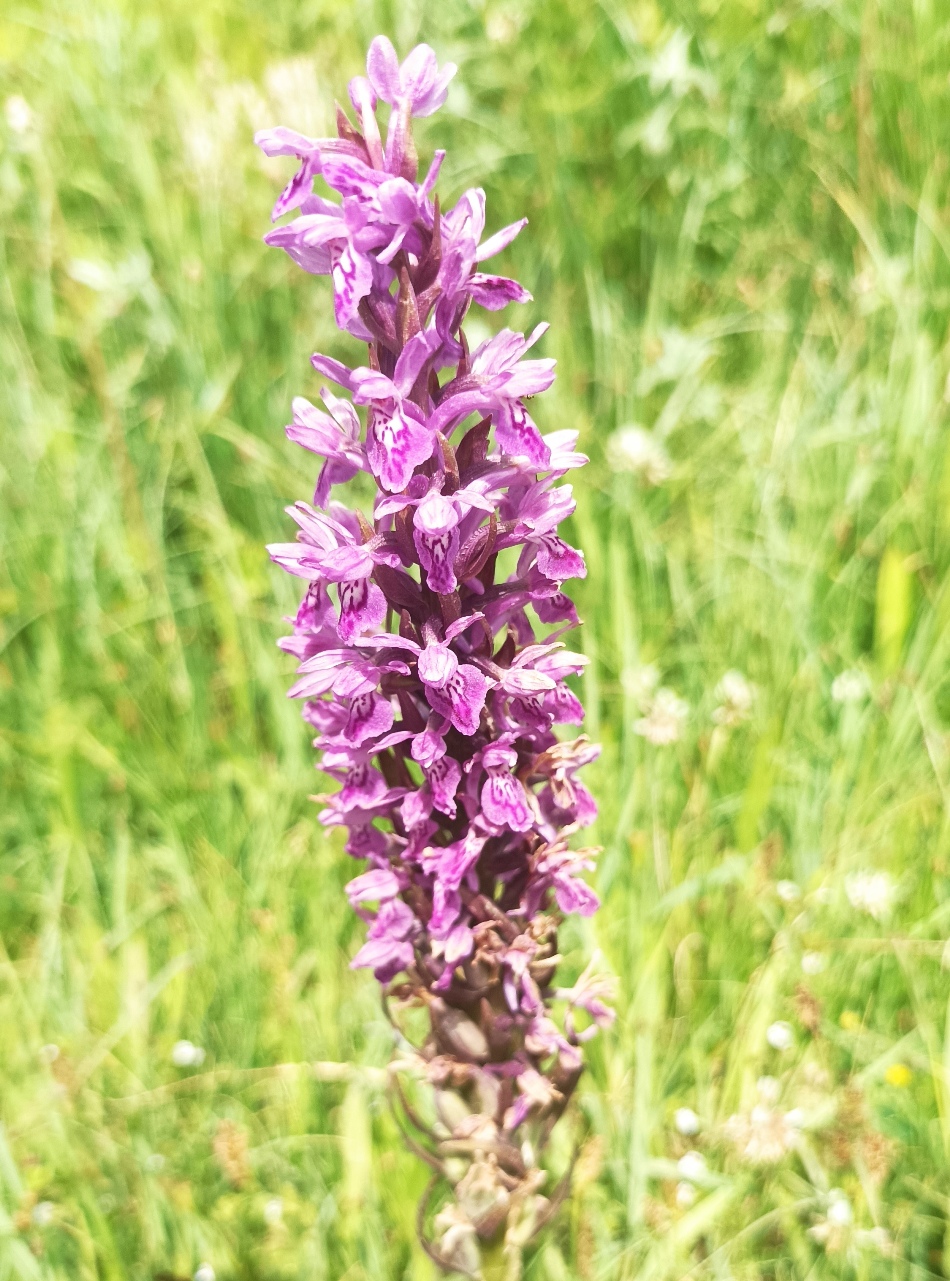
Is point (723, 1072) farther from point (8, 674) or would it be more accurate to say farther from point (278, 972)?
point (8, 674)

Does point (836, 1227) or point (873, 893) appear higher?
point (873, 893)

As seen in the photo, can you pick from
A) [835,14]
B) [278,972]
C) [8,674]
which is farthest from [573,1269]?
[835,14]

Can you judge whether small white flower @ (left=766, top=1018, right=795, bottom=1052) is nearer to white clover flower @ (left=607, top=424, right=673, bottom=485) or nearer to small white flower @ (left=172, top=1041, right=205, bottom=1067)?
small white flower @ (left=172, top=1041, right=205, bottom=1067)

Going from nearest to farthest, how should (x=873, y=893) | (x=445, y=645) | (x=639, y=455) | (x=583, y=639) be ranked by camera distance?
(x=445, y=645)
(x=873, y=893)
(x=583, y=639)
(x=639, y=455)

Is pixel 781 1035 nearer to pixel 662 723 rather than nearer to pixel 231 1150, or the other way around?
pixel 662 723

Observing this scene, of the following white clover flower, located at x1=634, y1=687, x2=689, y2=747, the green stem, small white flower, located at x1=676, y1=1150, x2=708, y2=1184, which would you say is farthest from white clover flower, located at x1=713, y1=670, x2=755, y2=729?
the green stem

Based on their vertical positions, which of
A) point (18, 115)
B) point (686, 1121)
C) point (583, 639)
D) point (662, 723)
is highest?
point (18, 115)

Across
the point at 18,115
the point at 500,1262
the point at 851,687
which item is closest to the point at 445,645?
the point at 500,1262
